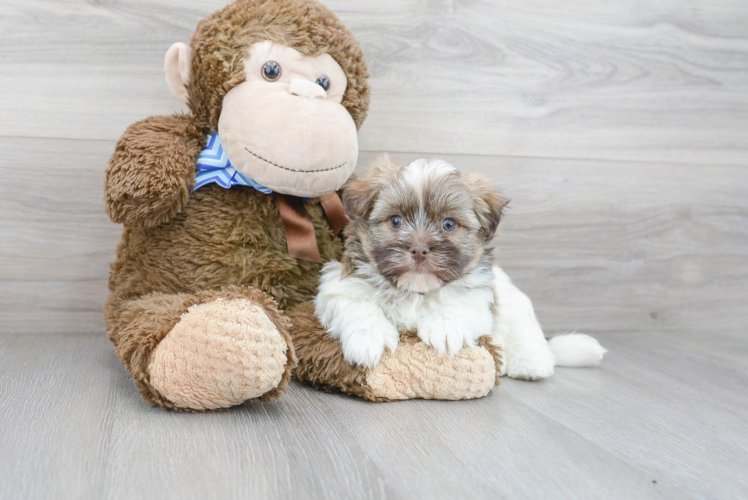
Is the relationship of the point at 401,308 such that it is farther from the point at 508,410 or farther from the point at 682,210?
the point at 682,210

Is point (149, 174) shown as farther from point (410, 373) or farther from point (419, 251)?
point (410, 373)

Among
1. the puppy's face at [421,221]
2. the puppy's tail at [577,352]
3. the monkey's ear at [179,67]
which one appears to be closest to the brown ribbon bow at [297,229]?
the puppy's face at [421,221]

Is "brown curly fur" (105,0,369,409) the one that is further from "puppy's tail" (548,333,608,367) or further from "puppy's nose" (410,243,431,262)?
"puppy's tail" (548,333,608,367)

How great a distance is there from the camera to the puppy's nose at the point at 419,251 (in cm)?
134

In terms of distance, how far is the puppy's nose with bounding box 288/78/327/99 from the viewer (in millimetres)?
1450

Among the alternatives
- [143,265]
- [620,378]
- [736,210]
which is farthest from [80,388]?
[736,210]

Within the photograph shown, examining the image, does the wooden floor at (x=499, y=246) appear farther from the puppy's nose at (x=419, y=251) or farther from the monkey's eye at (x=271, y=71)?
the monkey's eye at (x=271, y=71)

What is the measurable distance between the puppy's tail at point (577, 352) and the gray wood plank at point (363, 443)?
181 millimetres

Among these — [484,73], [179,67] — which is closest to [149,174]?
[179,67]

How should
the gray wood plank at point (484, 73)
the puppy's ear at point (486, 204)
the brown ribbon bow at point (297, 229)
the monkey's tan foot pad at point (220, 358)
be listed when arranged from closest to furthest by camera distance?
the monkey's tan foot pad at point (220, 358) → the puppy's ear at point (486, 204) → the brown ribbon bow at point (297, 229) → the gray wood plank at point (484, 73)

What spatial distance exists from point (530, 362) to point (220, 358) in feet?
2.79

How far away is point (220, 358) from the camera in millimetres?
1176

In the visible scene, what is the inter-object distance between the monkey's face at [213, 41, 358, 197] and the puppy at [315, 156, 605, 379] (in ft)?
0.33

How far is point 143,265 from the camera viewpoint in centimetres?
160
